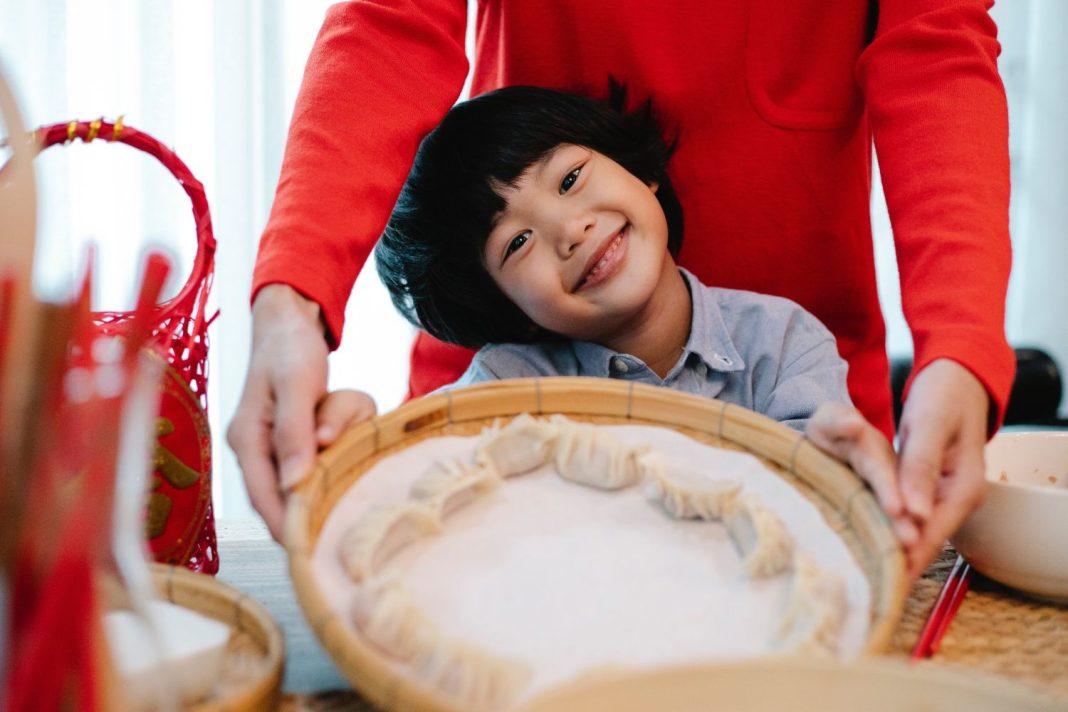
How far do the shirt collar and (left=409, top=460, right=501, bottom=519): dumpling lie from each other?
0.53 meters

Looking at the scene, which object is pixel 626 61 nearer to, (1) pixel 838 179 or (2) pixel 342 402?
(1) pixel 838 179

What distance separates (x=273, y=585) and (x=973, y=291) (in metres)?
0.62

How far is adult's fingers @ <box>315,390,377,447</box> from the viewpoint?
68cm

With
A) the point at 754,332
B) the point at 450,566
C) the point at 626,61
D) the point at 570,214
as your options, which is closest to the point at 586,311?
the point at 570,214

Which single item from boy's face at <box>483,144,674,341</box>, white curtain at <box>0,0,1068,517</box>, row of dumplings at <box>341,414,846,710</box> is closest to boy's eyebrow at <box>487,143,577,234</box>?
boy's face at <box>483,144,674,341</box>

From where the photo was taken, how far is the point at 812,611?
55 centimetres

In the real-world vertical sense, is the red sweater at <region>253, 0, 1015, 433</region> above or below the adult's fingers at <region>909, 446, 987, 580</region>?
above

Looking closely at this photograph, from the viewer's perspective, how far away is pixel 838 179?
3.98 feet

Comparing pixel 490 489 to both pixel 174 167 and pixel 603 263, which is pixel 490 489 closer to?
pixel 174 167

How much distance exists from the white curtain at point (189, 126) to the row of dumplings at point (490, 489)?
1455mm

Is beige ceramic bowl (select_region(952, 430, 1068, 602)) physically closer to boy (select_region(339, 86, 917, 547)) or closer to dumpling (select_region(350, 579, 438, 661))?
boy (select_region(339, 86, 917, 547))

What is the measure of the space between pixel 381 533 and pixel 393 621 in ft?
0.28

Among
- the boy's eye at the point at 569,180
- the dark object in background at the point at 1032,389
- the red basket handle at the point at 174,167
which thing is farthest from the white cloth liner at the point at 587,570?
the dark object in background at the point at 1032,389

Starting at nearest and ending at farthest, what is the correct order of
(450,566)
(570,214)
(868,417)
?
(450,566)
(570,214)
(868,417)
